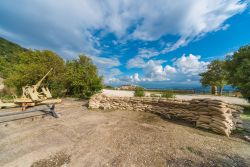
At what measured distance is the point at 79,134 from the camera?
455 cm

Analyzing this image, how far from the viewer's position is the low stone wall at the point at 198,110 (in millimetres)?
4641

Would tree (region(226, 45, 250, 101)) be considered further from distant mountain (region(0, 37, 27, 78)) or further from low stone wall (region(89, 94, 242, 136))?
distant mountain (region(0, 37, 27, 78))

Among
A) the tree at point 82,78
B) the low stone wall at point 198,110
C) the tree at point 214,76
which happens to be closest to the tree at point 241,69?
the low stone wall at point 198,110

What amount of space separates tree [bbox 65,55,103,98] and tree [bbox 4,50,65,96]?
1.13 metres

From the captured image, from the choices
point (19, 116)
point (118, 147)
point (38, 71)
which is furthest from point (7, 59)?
point (118, 147)

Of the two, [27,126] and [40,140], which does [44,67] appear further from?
[40,140]

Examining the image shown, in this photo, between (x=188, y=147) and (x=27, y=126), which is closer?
(x=188, y=147)

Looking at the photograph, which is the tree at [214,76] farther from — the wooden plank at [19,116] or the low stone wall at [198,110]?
the wooden plank at [19,116]

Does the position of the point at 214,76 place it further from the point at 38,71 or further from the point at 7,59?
the point at 7,59

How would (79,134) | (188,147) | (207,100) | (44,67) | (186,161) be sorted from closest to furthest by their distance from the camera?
(186,161), (188,147), (79,134), (207,100), (44,67)

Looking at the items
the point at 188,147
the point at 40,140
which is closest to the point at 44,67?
the point at 40,140

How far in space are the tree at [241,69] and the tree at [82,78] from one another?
483 inches

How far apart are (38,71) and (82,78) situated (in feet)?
16.8

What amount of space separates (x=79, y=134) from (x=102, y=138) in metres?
1.00
